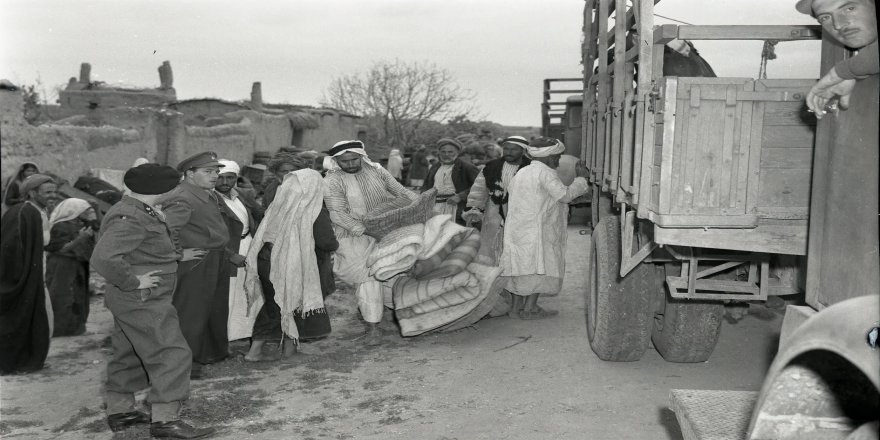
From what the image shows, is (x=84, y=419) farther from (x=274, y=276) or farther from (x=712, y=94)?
(x=712, y=94)

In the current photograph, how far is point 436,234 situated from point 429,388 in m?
1.76

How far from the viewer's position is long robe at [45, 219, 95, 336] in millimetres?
7168

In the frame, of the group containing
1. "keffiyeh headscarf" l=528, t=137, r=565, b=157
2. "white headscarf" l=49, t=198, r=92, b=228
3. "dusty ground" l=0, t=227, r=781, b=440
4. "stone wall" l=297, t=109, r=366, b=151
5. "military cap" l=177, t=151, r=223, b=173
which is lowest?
"dusty ground" l=0, t=227, r=781, b=440

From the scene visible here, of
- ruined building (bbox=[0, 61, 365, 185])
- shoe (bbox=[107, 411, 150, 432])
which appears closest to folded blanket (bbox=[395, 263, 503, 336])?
shoe (bbox=[107, 411, 150, 432])

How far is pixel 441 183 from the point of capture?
932cm

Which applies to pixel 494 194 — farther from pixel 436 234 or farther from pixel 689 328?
pixel 689 328

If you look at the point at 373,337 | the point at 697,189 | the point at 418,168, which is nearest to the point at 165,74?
the point at 418,168

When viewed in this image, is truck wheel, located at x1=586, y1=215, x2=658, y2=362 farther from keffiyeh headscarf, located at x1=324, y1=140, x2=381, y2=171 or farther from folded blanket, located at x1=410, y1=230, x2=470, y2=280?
keffiyeh headscarf, located at x1=324, y1=140, x2=381, y2=171

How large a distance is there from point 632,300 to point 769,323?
2292 mm

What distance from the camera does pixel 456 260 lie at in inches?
275

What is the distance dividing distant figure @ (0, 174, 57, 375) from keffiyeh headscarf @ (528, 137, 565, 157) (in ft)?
13.3

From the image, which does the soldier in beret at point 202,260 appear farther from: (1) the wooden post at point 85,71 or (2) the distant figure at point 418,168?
(1) the wooden post at point 85,71

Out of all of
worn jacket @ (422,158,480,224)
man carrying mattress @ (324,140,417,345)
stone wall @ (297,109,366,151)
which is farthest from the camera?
stone wall @ (297,109,366,151)

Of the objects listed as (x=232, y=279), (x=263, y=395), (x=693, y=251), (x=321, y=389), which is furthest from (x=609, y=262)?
(x=232, y=279)
